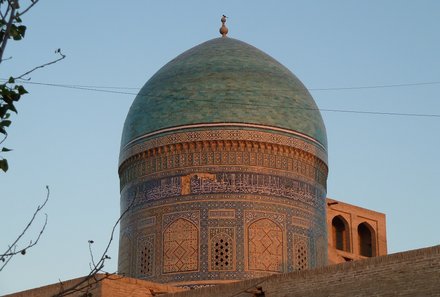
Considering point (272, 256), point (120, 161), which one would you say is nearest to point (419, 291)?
point (272, 256)

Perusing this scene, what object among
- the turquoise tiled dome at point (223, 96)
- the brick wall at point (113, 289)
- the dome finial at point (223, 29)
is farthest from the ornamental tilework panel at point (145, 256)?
the dome finial at point (223, 29)

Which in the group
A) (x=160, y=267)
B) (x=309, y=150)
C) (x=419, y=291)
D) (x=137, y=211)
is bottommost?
(x=419, y=291)

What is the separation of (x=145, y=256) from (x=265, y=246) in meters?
1.71

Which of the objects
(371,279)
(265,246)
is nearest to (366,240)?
(265,246)

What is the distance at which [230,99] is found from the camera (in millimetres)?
13883

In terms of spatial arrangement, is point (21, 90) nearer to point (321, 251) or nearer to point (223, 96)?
point (223, 96)

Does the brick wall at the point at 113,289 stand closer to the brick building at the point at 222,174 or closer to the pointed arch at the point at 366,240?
the brick building at the point at 222,174

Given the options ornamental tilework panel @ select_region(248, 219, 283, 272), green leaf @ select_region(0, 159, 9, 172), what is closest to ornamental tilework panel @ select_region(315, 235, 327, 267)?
ornamental tilework panel @ select_region(248, 219, 283, 272)

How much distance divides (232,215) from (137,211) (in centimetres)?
153

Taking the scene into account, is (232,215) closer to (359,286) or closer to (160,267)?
(160,267)

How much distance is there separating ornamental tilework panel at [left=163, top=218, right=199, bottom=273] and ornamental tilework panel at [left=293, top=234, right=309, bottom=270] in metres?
1.36

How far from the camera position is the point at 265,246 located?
13094 mm

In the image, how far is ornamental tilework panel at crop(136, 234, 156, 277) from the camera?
13359 millimetres

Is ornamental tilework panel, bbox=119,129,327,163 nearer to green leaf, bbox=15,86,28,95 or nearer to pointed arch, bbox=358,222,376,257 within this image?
pointed arch, bbox=358,222,376,257
